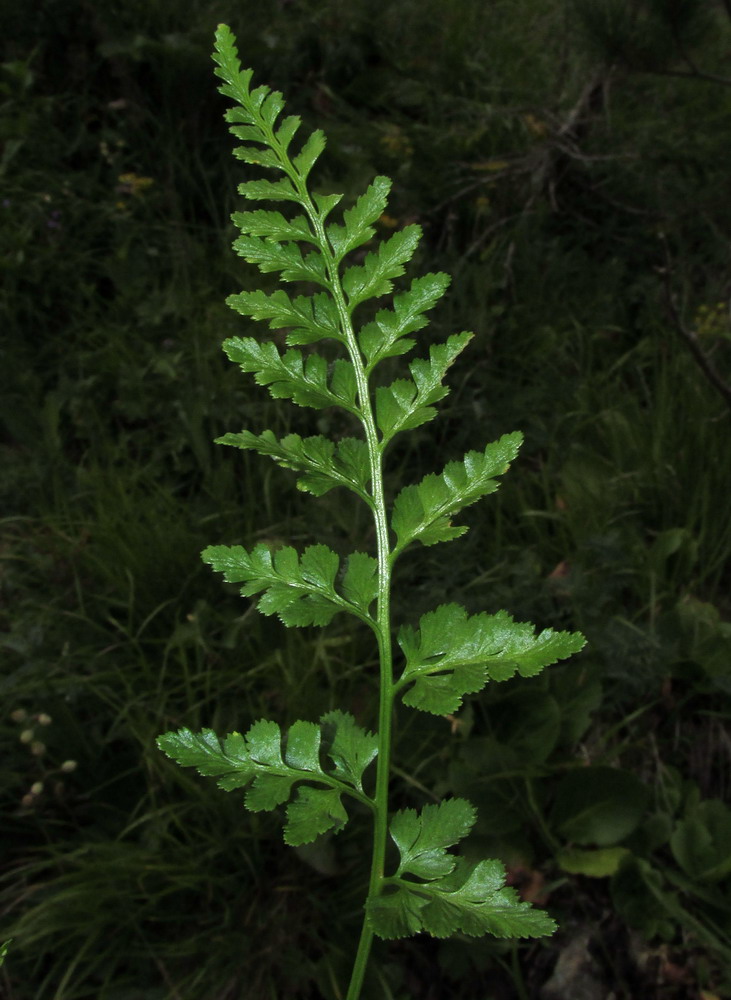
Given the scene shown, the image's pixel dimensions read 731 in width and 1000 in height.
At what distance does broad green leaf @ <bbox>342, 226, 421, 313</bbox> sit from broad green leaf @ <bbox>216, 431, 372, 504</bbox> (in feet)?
0.39

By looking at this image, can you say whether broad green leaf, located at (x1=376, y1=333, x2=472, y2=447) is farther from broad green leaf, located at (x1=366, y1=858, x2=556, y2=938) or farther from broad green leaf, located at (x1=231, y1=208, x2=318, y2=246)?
broad green leaf, located at (x1=366, y1=858, x2=556, y2=938)

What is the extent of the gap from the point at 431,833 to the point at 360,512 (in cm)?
177

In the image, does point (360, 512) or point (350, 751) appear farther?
point (360, 512)

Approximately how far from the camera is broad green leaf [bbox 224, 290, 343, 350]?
2.47 feet

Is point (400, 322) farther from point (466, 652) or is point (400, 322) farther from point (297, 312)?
point (466, 652)

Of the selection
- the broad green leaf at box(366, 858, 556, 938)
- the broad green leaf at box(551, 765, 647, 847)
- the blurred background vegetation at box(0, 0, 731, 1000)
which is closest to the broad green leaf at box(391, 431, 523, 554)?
the broad green leaf at box(366, 858, 556, 938)

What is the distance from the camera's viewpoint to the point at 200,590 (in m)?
2.44

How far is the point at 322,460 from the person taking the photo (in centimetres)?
76

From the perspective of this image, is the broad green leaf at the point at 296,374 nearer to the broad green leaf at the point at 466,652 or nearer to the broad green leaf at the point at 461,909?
the broad green leaf at the point at 466,652

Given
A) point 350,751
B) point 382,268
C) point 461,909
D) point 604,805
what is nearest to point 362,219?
point 382,268

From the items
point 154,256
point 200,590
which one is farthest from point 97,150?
point 200,590

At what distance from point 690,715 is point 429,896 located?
1.72 metres

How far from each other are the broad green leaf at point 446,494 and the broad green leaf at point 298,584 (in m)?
0.07

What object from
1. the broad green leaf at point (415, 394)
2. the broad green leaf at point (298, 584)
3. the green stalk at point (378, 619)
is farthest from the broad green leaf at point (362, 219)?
the broad green leaf at point (298, 584)
